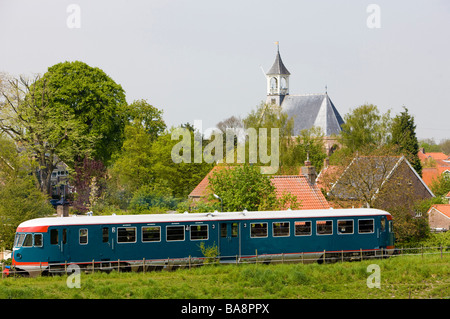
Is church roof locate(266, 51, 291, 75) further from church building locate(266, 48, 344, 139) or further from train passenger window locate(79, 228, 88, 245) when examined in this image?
train passenger window locate(79, 228, 88, 245)

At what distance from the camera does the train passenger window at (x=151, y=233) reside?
2830cm

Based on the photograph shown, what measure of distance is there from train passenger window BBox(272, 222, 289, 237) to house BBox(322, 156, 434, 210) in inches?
367

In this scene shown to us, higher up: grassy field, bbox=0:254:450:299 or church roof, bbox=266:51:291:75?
church roof, bbox=266:51:291:75

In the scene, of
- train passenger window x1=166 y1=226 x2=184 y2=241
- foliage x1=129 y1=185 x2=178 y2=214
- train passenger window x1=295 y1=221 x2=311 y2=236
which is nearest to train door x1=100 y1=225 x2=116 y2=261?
train passenger window x1=166 y1=226 x2=184 y2=241

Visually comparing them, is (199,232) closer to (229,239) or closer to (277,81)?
(229,239)

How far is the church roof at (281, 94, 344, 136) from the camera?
352 feet

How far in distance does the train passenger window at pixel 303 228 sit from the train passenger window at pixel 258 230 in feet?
5.03

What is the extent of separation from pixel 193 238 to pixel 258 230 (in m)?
3.04

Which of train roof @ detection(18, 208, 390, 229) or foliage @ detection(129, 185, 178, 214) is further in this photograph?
foliage @ detection(129, 185, 178, 214)

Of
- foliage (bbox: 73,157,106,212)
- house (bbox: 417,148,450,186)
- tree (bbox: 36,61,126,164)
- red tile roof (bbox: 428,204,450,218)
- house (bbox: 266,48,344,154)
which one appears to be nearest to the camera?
foliage (bbox: 73,157,106,212)

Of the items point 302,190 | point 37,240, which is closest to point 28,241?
point 37,240

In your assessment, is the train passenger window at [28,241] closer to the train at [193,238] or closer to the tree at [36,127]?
the train at [193,238]

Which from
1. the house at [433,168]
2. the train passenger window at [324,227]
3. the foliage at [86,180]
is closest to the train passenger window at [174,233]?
the train passenger window at [324,227]

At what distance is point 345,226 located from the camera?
30172 mm
